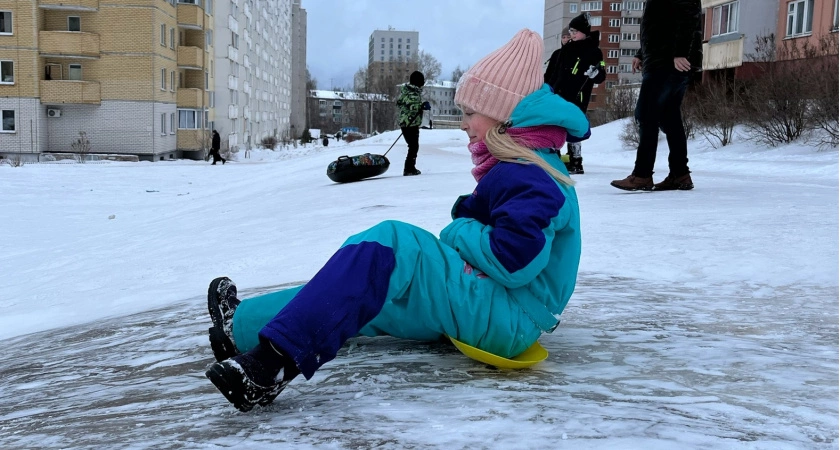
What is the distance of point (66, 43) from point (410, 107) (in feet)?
86.2

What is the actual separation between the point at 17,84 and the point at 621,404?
116 feet

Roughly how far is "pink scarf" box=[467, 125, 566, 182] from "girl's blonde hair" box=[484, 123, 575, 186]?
24 millimetres

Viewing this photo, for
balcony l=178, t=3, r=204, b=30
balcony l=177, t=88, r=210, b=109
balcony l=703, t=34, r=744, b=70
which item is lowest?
balcony l=177, t=88, r=210, b=109

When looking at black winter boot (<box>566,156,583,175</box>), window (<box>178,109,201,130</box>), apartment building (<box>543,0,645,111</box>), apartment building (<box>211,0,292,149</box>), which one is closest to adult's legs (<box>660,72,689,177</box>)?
black winter boot (<box>566,156,583,175</box>)

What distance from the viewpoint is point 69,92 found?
33.1 m

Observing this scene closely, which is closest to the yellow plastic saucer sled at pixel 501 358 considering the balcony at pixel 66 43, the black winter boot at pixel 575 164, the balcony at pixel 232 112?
the black winter boot at pixel 575 164

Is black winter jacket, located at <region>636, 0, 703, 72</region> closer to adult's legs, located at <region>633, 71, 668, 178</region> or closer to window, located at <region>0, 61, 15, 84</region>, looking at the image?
adult's legs, located at <region>633, 71, 668, 178</region>

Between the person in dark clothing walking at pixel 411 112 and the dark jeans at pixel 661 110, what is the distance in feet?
15.3

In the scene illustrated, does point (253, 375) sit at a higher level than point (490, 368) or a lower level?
higher

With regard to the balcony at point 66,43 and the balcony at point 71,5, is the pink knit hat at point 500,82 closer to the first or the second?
the balcony at point 66,43

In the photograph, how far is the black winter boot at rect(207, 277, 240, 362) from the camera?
7.86ft

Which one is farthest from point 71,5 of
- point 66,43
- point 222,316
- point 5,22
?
point 222,316

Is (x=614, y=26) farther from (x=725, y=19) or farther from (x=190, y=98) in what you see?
(x=725, y=19)

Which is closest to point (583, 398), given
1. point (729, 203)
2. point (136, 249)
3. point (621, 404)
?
point (621, 404)
